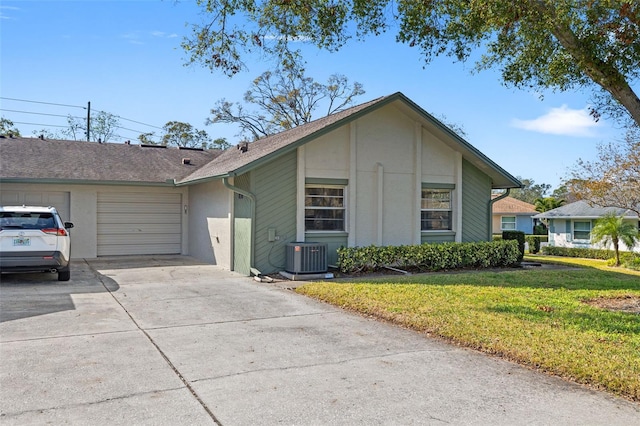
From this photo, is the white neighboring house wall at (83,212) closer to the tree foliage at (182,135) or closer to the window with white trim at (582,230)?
the window with white trim at (582,230)

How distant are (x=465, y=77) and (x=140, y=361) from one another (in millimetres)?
9329

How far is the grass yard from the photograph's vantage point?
526 cm

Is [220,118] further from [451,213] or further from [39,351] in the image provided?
[39,351]

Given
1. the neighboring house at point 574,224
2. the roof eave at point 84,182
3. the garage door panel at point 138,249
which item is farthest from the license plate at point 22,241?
the neighboring house at point 574,224

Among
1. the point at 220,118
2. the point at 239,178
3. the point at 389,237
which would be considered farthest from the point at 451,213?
the point at 220,118

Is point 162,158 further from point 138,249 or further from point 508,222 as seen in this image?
point 508,222

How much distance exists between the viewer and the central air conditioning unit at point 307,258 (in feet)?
38.9

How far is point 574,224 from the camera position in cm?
2878

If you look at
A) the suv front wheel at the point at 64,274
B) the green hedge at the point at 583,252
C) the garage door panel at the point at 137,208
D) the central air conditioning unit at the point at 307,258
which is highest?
the garage door panel at the point at 137,208

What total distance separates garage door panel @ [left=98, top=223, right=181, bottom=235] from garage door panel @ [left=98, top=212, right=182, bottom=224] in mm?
104

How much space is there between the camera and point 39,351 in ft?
18.7

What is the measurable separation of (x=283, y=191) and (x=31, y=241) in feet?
18.5

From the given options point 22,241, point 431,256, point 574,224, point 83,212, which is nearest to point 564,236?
point 574,224

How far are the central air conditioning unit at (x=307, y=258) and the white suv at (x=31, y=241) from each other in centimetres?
492
